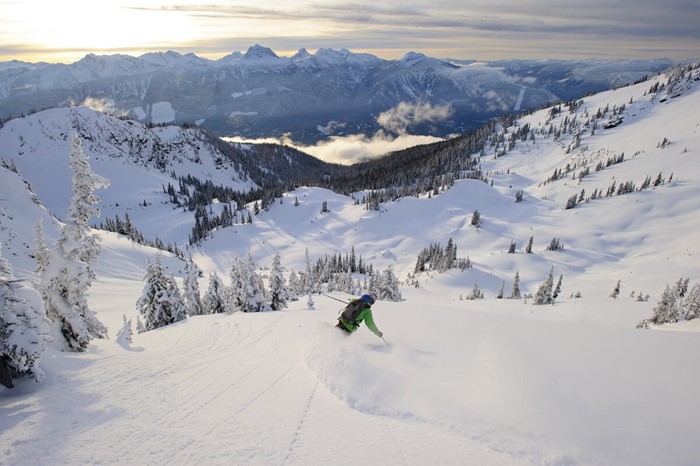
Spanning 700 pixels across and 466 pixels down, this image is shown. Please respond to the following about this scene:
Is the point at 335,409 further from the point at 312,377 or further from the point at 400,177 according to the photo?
the point at 400,177

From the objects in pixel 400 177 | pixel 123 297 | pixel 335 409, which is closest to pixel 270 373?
pixel 335 409

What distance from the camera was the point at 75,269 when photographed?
Result: 15.5m

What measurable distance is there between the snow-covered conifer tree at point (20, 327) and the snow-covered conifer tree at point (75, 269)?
5792 millimetres

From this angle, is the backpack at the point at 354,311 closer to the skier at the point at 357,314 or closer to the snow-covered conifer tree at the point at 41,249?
the skier at the point at 357,314

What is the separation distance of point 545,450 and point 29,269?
56.0 metres

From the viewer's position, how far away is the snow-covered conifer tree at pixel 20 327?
835cm

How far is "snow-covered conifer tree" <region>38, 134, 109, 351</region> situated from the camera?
1438 cm

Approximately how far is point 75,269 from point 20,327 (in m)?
7.92

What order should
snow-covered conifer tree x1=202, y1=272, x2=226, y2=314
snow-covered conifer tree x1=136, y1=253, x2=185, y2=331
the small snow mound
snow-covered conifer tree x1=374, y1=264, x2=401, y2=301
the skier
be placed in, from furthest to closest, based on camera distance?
1. snow-covered conifer tree x1=374, y1=264, x2=401, y2=301
2. snow-covered conifer tree x1=202, y1=272, x2=226, y2=314
3. snow-covered conifer tree x1=136, y1=253, x2=185, y2=331
4. the skier
5. the small snow mound

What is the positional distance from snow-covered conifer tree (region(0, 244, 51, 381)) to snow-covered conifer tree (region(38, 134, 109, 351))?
5792 millimetres

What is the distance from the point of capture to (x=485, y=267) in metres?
82.4

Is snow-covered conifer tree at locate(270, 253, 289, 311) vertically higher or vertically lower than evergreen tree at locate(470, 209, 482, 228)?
higher

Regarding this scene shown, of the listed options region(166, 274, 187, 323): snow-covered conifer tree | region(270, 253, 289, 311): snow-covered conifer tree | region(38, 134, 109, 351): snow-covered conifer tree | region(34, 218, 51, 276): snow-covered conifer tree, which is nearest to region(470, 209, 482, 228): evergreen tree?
region(270, 253, 289, 311): snow-covered conifer tree

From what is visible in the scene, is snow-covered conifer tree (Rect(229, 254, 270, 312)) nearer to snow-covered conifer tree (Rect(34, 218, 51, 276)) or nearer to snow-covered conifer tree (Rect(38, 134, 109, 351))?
snow-covered conifer tree (Rect(38, 134, 109, 351))
